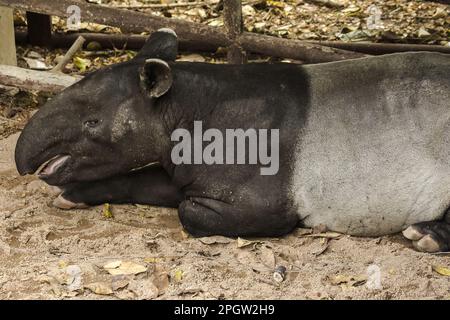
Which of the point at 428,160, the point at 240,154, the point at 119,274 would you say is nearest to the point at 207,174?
the point at 240,154

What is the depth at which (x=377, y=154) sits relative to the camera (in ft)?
20.0

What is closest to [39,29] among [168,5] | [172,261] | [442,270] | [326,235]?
[168,5]

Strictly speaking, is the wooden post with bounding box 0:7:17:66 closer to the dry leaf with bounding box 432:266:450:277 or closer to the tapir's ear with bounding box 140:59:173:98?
→ the tapir's ear with bounding box 140:59:173:98

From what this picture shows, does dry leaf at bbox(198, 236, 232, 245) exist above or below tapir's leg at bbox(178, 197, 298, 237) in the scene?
below

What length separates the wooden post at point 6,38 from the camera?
857 centimetres

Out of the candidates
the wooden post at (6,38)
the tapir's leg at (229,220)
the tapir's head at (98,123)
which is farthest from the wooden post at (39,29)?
the tapir's leg at (229,220)

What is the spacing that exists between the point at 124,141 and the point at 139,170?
23.2 inches

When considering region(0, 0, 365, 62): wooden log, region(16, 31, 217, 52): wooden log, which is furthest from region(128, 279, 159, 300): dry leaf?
region(16, 31, 217, 52): wooden log

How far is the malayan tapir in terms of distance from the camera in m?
6.05

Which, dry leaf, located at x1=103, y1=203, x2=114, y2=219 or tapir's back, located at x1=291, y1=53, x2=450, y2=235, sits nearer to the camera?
tapir's back, located at x1=291, y1=53, x2=450, y2=235

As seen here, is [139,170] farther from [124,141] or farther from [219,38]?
[219,38]

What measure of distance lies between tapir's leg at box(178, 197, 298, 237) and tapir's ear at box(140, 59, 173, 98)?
0.87m

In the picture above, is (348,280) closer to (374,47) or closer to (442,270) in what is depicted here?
(442,270)

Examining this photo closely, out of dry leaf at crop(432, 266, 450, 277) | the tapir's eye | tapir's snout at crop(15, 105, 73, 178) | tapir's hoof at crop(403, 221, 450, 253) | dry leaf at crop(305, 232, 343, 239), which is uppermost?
the tapir's eye
